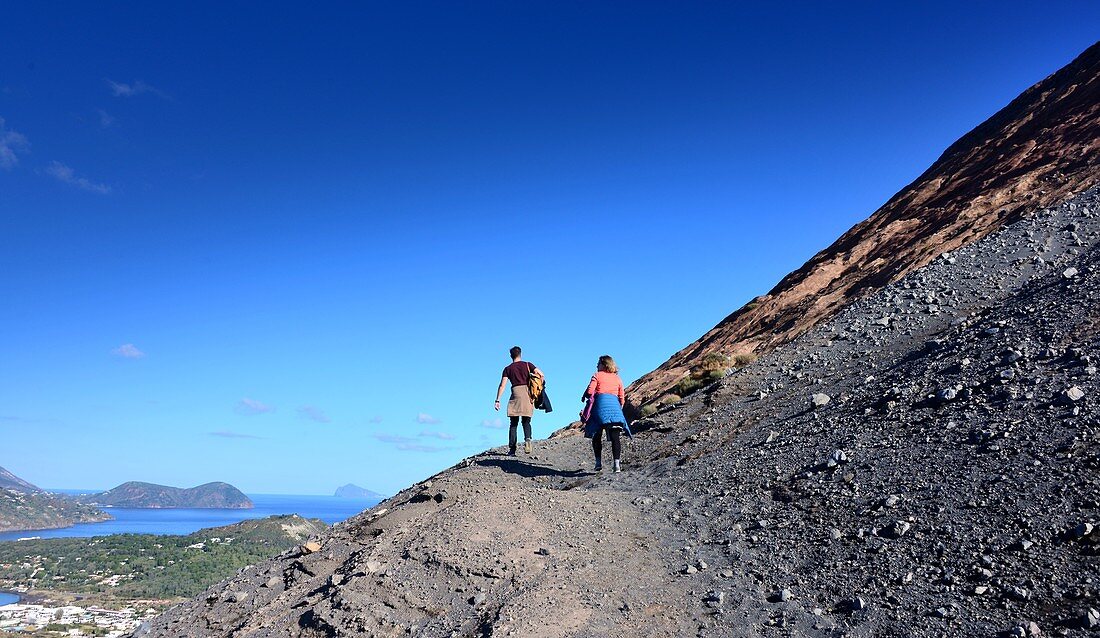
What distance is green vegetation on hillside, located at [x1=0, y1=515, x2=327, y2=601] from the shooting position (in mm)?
75244

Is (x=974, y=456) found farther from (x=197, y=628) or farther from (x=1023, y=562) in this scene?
(x=197, y=628)

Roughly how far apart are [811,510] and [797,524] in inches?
15.8

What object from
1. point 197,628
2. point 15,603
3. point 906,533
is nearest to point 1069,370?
point 906,533

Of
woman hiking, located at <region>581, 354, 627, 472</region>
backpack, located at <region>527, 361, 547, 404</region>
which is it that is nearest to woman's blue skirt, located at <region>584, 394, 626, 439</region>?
woman hiking, located at <region>581, 354, 627, 472</region>

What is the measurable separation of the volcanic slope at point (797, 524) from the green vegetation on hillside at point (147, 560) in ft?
230

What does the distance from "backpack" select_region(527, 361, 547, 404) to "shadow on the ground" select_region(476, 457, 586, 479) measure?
120 centimetres

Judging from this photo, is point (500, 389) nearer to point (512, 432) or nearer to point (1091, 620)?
point (512, 432)

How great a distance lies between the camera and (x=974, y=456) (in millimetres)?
7230

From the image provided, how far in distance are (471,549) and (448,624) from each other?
51.9 inches

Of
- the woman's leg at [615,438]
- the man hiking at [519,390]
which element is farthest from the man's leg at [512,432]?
the woman's leg at [615,438]

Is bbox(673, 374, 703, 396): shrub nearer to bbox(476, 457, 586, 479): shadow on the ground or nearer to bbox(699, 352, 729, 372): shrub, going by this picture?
bbox(699, 352, 729, 372): shrub

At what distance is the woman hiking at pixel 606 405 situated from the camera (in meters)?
10.8

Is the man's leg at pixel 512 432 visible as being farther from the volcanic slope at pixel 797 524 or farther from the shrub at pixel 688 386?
the shrub at pixel 688 386

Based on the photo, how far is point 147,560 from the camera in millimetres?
91500
